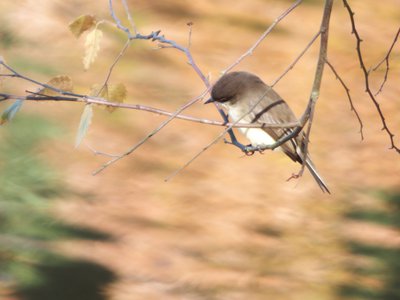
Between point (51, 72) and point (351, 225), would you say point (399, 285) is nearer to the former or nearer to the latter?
point (351, 225)

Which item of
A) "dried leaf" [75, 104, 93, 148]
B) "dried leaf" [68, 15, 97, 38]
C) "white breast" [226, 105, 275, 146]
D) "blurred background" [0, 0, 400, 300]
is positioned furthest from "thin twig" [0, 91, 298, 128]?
"blurred background" [0, 0, 400, 300]

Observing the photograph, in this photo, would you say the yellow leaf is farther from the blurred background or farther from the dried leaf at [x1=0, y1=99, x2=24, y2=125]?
the blurred background

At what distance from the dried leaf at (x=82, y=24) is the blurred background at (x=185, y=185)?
3325 millimetres

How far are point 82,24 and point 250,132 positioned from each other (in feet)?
4.28

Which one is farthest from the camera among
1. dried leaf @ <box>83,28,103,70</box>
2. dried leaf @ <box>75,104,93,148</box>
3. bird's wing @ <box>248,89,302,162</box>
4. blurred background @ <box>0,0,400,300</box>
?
blurred background @ <box>0,0,400,300</box>

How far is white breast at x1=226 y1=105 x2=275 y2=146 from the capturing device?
11.6ft

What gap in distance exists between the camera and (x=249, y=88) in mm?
3516

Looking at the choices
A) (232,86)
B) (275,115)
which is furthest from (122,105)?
(275,115)

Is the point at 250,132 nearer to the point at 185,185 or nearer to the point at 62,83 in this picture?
the point at 62,83

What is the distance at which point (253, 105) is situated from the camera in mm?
3293

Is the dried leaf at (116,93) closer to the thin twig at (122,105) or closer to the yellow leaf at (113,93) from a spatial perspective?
the yellow leaf at (113,93)

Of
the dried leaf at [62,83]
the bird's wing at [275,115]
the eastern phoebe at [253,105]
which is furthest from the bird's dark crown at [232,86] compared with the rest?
the dried leaf at [62,83]

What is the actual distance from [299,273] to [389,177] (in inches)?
47.5

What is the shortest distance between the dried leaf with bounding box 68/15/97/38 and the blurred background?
3325 millimetres
